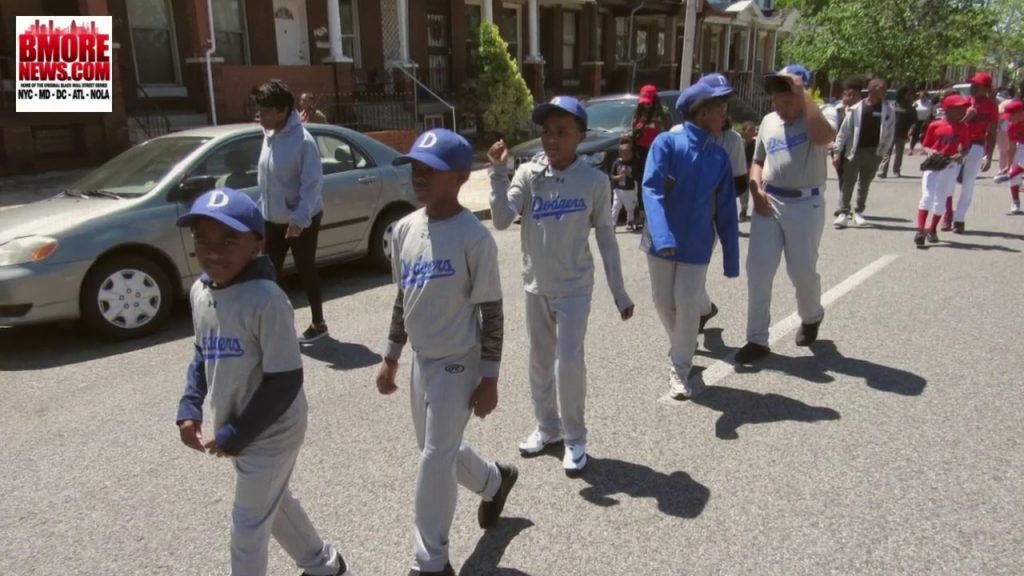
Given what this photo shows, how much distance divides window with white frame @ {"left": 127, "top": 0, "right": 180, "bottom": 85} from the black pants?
11819 mm

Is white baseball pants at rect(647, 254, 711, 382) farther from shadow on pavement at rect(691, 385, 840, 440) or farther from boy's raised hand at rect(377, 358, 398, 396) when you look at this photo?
boy's raised hand at rect(377, 358, 398, 396)

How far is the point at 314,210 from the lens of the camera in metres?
5.47

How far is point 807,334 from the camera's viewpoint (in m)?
5.44

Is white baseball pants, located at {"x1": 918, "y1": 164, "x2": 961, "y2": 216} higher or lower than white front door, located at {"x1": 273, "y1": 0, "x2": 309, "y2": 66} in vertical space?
lower

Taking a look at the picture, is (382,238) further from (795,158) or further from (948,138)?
(948,138)

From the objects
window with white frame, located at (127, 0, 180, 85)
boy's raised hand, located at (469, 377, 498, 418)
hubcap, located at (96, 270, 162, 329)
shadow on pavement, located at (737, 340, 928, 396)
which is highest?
window with white frame, located at (127, 0, 180, 85)

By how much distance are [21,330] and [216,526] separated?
3.91 m

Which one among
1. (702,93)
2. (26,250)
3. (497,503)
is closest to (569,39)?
(26,250)

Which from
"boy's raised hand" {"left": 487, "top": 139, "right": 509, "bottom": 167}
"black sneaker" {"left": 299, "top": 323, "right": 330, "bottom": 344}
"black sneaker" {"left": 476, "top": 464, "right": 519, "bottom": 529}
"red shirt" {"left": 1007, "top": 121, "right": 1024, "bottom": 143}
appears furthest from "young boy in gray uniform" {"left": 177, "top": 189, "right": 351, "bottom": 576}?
"red shirt" {"left": 1007, "top": 121, "right": 1024, "bottom": 143}

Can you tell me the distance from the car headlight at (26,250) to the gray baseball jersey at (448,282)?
12.7ft

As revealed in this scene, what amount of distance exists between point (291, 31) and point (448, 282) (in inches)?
665

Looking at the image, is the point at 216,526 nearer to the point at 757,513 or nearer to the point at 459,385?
the point at 459,385

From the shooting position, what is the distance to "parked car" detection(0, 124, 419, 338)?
5.41 m

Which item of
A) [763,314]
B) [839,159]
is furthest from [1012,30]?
[763,314]
